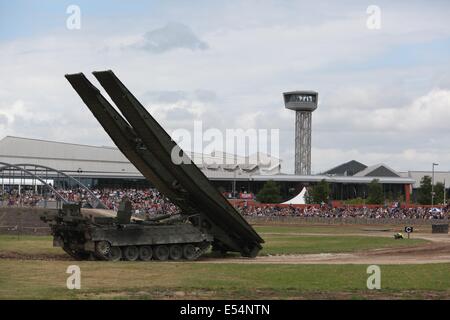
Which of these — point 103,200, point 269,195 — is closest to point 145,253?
point 103,200

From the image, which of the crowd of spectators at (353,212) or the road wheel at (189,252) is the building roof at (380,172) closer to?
the crowd of spectators at (353,212)

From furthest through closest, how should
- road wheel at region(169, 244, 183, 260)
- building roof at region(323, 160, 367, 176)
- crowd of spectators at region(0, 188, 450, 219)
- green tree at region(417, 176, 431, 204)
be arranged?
building roof at region(323, 160, 367, 176), green tree at region(417, 176, 431, 204), crowd of spectators at region(0, 188, 450, 219), road wheel at region(169, 244, 183, 260)

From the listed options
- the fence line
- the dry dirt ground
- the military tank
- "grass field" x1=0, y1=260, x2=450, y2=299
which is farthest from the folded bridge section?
the fence line

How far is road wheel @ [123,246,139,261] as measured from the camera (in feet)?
104

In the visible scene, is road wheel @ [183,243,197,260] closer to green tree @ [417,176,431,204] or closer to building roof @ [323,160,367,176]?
green tree @ [417,176,431,204]

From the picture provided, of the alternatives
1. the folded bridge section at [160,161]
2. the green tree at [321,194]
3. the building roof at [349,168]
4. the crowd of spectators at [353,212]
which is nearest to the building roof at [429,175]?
the building roof at [349,168]

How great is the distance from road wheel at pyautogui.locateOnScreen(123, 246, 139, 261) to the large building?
7341 cm

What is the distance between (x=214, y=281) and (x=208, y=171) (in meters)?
97.9

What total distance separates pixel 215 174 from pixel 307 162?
140 feet

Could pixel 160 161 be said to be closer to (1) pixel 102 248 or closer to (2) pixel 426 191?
(1) pixel 102 248

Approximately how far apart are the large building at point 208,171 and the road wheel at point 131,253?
7341 cm

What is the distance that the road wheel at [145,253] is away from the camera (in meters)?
32.0

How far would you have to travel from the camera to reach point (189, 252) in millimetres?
33406

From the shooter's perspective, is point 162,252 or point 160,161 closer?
point 160,161
